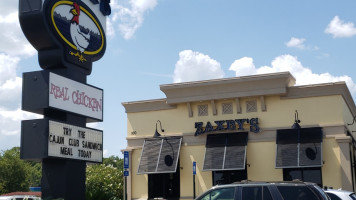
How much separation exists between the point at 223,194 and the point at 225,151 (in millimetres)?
13534

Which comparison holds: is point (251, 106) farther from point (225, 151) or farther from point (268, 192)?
point (268, 192)

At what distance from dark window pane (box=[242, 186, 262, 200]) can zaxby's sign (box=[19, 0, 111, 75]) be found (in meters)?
8.30

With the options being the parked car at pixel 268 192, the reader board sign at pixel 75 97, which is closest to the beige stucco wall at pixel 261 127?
the reader board sign at pixel 75 97

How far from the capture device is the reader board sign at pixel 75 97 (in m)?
15.6

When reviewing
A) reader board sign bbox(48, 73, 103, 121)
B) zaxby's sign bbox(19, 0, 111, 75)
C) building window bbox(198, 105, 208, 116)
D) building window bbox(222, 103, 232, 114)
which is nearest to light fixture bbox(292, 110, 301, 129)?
building window bbox(222, 103, 232, 114)

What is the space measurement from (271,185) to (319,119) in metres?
13.8

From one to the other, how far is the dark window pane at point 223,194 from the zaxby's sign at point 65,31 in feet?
25.6

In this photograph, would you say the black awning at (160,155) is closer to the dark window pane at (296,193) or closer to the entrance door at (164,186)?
the entrance door at (164,186)

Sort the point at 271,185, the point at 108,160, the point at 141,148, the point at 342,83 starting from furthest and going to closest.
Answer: the point at 108,160 < the point at 141,148 < the point at 342,83 < the point at 271,185

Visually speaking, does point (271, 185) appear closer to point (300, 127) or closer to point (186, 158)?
point (300, 127)

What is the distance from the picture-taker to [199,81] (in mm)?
26078

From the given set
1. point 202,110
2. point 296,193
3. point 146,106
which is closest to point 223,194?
point 296,193

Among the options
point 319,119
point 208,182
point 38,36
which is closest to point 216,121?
point 208,182

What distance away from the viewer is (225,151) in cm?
2497
